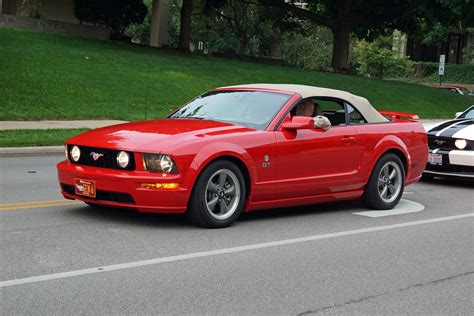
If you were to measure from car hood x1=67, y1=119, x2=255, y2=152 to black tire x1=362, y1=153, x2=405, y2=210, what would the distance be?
6.84 feet

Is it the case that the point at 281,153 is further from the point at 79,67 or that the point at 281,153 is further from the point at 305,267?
the point at 79,67

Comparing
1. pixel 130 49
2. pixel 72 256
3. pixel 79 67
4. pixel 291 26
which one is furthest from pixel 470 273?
pixel 291 26

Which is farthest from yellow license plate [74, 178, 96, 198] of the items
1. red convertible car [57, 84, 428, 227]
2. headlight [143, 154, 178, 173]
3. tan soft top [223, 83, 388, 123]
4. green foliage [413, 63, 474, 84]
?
green foliage [413, 63, 474, 84]

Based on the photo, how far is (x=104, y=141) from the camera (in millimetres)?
7383

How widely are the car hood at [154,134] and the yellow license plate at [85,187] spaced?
371 millimetres

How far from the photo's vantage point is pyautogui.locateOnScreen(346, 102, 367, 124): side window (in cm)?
909

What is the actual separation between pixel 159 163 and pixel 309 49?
62267 millimetres

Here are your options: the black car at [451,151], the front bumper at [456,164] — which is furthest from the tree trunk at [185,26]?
the front bumper at [456,164]

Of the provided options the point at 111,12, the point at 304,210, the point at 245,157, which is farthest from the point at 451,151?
the point at 111,12

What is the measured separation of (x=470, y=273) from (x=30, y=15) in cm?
3103

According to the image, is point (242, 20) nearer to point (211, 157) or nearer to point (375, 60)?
point (375, 60)

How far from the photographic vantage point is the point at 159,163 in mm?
7070

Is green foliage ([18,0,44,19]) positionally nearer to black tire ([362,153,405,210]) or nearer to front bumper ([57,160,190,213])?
black tire ([362,153,405,210])

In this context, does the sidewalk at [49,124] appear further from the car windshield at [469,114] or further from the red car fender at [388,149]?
the red car fender at [388,149]
